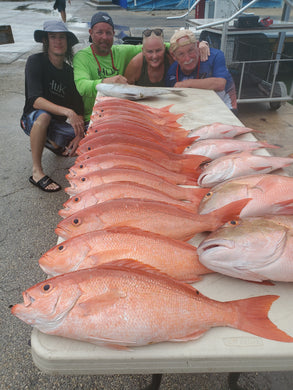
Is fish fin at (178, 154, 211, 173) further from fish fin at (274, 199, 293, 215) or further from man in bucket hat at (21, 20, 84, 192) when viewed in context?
man in bucket hat at (21, 20, 84, 192)

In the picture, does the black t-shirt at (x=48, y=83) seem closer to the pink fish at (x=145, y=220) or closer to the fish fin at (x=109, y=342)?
the pink fish at (x=145, y=220)

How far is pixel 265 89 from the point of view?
5648 millimetres

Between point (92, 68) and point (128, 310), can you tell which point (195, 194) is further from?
point (92, 68)

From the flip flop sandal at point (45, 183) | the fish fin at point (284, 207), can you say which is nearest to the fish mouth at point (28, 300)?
the fish fin at point (284, 207)

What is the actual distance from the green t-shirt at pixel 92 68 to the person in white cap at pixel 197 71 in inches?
24.6

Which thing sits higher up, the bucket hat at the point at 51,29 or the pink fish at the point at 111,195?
the bucket hat at the point at 51,29

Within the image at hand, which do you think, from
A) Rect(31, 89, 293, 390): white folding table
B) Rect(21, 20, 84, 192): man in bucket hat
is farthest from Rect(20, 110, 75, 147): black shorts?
Rect(31, 89, 293, 390): white folding table

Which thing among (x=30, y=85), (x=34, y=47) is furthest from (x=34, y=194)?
(x=34, y=47)

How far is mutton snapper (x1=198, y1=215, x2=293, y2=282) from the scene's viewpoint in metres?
1.13

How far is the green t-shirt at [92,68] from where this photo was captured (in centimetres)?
340

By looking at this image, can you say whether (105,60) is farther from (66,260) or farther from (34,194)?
(66,260)

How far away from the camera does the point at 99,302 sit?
102cm

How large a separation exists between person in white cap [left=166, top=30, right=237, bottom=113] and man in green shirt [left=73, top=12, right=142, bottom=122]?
2.13ft

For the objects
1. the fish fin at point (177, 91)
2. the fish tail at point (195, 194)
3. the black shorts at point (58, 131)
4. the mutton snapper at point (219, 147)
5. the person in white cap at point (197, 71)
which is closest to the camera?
the fish tail at point (195, 194)
